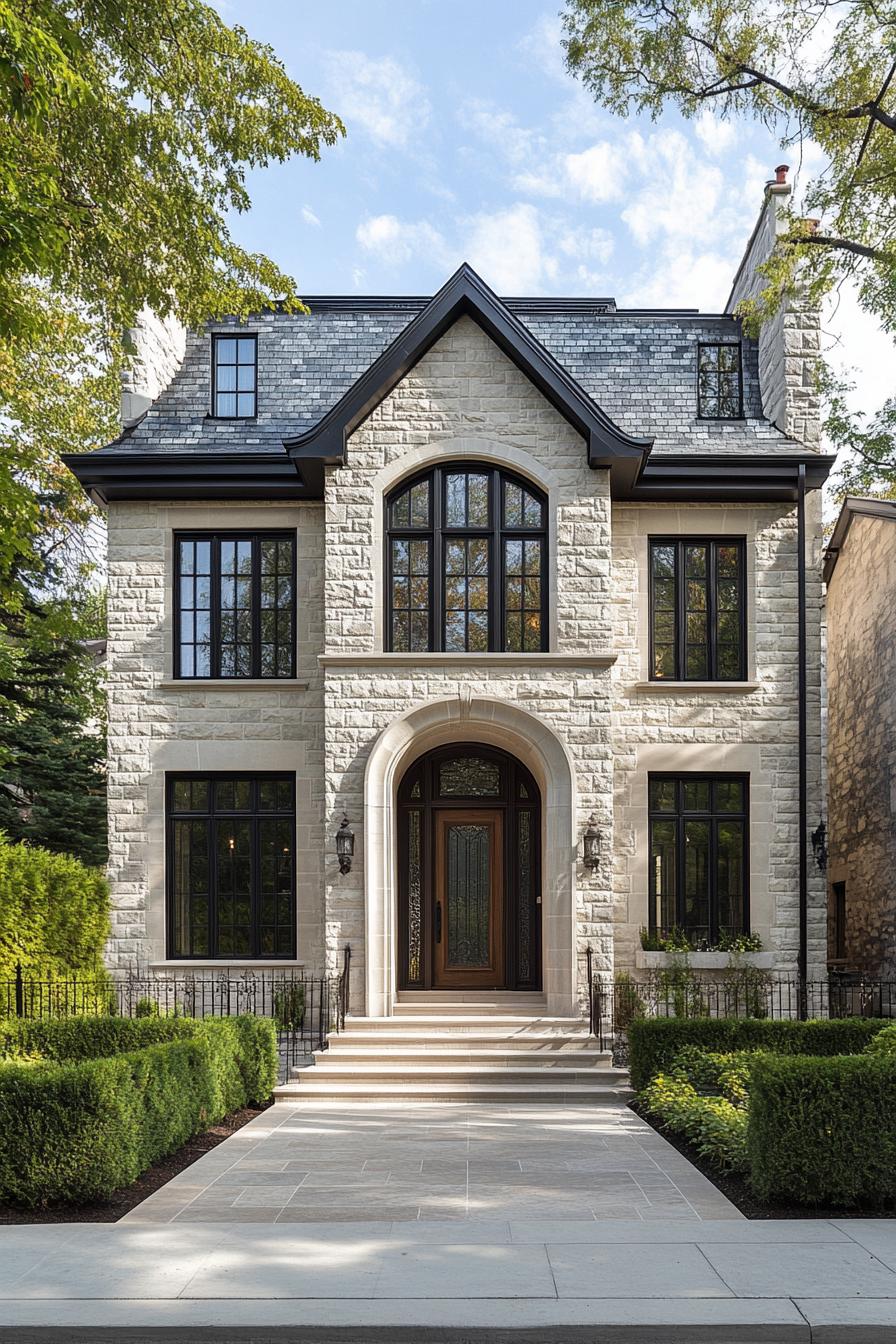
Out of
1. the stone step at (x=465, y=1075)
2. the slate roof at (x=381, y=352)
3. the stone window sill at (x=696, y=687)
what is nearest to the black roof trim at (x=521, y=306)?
the slate roof at (x=381, y=352)

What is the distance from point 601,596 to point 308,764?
480cm

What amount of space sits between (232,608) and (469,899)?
545 centimetres

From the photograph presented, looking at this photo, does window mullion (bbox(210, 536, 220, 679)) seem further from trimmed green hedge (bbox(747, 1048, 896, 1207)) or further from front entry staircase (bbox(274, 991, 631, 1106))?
trimmed green hedge (bbox(747, 1048, 896, 1207))

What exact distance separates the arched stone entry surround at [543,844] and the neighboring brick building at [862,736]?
5.86m

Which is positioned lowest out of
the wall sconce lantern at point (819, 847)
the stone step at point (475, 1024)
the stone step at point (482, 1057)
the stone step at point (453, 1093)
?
the stone step at point (453, 1093)

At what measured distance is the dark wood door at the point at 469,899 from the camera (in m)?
16.7

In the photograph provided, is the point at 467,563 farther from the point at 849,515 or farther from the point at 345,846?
the point at 849,515

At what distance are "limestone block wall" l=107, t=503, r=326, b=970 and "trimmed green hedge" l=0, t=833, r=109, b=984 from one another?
2.16ft

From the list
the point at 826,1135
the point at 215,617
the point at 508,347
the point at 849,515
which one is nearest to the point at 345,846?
the point at 215,617

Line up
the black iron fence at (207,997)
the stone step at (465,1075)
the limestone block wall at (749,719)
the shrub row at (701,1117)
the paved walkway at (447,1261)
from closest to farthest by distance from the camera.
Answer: the paved walkway at (447,1261) < the shrub row at (701,1117) < the stone step at (465,1075) < the black iron fence at (207,997) < the limestone block wall at (749,719)

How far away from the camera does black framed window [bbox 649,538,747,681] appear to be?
17.2 m

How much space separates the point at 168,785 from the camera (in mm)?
16969

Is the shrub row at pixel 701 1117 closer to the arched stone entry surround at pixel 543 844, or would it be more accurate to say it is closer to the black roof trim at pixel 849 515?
the arched stone entry surround at pixel 543 844

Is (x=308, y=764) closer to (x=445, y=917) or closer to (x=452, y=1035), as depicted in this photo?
(x=445, y=917)
